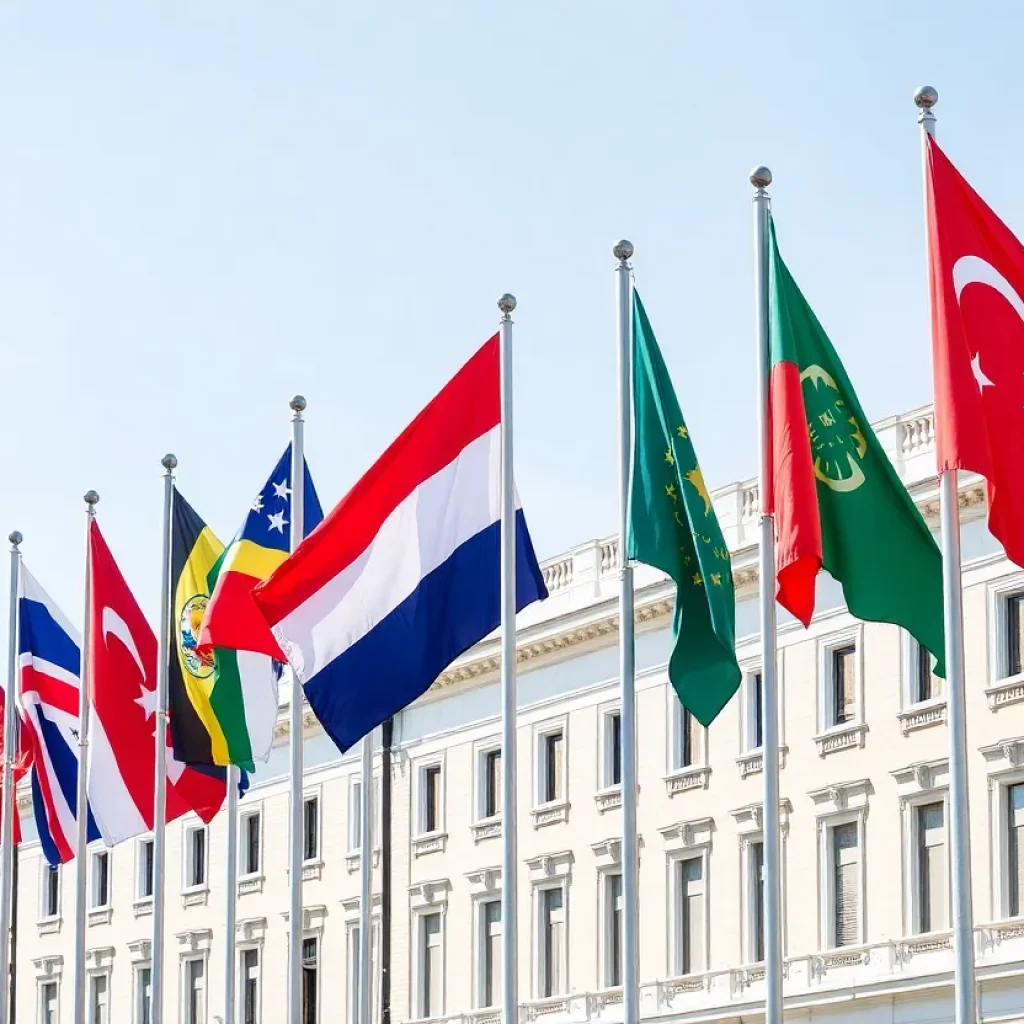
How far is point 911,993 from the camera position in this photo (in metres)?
44.2

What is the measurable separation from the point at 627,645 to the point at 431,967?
33822 millimetres

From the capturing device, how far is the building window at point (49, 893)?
71.2m

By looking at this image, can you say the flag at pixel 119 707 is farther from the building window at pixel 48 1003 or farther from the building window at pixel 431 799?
the building window at pixel 48 1003

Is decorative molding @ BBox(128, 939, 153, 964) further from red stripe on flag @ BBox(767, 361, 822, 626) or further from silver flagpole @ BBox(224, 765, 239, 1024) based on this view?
red stripe on flag @ BBox(767, 361, 822, 626)

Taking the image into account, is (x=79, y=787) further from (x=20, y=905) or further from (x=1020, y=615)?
(x=20, y=905)

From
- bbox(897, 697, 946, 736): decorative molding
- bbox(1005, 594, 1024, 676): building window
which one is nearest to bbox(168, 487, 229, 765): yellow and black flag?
bbox(897, 697, 946, 736): decorative molding

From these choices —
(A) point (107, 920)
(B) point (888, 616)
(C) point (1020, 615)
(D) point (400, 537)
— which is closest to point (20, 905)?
(A) point (107, 920)

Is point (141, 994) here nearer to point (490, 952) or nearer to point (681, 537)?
point (490, 952)

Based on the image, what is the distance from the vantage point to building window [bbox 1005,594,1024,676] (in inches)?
1737

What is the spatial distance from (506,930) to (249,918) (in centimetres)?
3847

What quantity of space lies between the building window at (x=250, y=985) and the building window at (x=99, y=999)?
236 inches

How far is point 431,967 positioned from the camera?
2250 inches

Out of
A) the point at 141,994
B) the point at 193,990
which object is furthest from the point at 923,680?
the point at 141,994

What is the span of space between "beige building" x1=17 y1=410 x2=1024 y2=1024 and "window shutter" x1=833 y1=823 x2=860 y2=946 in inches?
1.8
